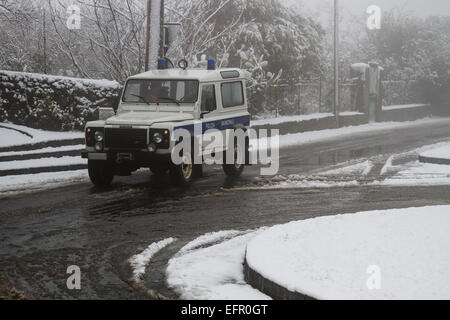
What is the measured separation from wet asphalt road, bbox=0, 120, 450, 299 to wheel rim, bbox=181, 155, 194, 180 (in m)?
0.25

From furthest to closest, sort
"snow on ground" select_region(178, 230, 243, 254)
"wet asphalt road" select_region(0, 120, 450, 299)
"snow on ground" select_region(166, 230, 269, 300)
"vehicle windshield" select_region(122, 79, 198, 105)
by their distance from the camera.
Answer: "vehicle windshield" select_region(122, 79, 198, 105) < "snow on ground" select_region(178, 230, 243, 254) < "wet asphalt road" select_region(0, 120, 450, 299) < "snow on ground" select_region(166, 230, 269, 300)

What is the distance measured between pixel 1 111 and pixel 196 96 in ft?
25.6

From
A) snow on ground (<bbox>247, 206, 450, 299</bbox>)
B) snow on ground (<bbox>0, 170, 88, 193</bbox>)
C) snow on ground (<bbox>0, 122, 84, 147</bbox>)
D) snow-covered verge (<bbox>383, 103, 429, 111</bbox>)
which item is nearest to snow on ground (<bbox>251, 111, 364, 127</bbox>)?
snow-covered verge (<bbox>383, 103, 429, 111</bbox>)

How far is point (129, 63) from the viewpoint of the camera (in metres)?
24.0

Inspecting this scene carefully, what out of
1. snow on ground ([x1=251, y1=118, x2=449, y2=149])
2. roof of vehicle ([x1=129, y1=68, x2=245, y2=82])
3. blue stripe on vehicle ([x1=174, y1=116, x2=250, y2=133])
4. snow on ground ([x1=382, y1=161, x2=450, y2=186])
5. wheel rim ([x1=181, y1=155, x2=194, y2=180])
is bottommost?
snow on ground ([x1=382, y1=161, x2=450, y2=186])

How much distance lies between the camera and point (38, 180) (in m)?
14.2

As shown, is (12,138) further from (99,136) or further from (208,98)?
(208,98)

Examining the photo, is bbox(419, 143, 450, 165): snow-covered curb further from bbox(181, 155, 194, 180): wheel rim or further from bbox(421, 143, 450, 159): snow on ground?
bbox(181, 155, 194, 180): wheel rim

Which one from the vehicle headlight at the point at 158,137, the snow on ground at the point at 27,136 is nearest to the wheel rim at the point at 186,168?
the vehicle headlight at the point at 158,137

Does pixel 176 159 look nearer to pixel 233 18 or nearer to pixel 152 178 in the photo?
pixel 152 178

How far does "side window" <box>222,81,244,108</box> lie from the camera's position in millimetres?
14664

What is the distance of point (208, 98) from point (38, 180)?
11.4 feet

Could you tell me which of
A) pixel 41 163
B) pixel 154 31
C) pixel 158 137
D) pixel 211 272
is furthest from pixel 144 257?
pixel 154 31

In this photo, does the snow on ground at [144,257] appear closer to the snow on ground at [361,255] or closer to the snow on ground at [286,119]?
the snow on ground at [361,255]
